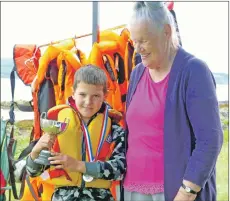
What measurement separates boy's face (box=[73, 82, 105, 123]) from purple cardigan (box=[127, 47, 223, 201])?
38cm

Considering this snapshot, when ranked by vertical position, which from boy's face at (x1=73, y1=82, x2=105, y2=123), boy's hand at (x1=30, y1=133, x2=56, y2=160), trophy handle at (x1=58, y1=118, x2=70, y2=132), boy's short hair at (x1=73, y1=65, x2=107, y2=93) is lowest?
boy's hand at (x1=30, y1=133, x2=56, y2=160)

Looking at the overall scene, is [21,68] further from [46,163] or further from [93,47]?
[46,163]

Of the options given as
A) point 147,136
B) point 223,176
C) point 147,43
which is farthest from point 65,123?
point 223,176

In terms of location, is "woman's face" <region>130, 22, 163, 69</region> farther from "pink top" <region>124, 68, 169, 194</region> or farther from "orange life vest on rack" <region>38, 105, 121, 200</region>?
"orange life vest on rack" <region>38, 105, 121, 200</region>

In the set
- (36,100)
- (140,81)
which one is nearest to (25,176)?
(36,100)

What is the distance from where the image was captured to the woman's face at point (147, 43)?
1.56 m

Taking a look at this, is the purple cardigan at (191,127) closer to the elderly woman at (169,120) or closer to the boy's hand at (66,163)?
the elderly woman at (169,120)

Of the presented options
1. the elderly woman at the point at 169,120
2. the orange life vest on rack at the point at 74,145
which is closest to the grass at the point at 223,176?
the orange life vest on rack at the point at 74,145

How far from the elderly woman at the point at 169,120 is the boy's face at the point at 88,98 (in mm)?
209

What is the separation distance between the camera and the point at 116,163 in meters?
1.77

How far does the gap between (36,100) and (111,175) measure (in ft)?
2.63

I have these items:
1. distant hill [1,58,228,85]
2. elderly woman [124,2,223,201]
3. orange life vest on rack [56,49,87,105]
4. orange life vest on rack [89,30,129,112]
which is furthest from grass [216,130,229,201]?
elderly woman [124,2,223,201]

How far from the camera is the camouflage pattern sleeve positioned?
1.77 meters

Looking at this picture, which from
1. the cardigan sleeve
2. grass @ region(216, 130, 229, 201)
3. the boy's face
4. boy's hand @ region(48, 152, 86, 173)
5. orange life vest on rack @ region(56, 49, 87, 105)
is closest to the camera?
the cardigan sleeve
